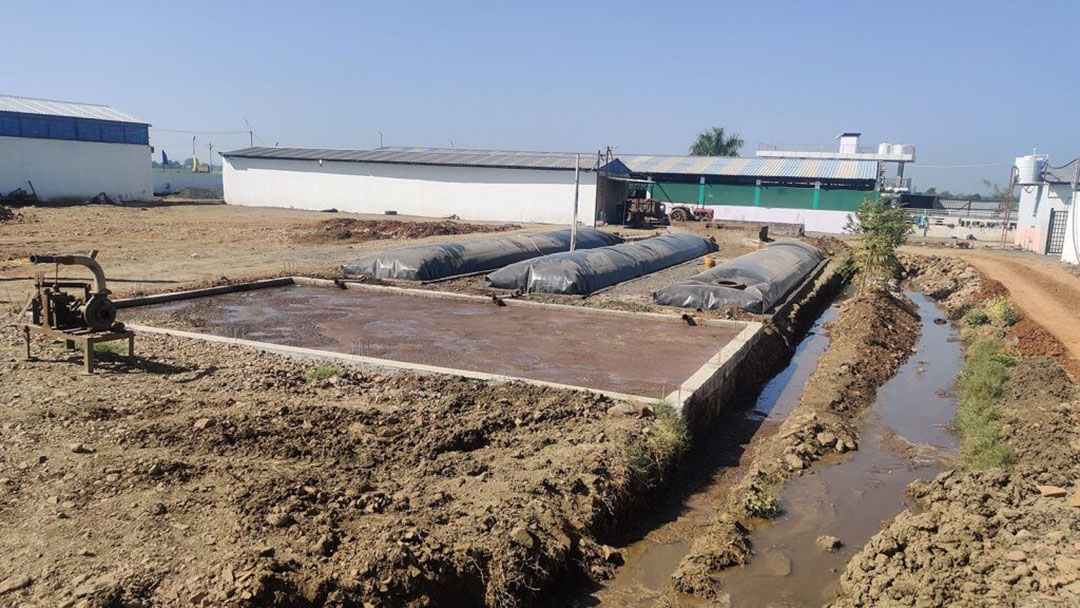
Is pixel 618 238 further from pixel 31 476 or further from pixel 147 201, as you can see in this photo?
pixel 147 201

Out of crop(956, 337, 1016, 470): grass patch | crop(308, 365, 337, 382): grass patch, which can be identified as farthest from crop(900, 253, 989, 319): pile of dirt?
crop(308, 365, 337, 382): grass patch

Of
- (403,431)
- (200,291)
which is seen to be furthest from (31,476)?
(200,291)

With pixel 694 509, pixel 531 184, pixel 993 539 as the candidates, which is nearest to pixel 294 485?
pixel 694 509

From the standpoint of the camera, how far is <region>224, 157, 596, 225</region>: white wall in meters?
37.9

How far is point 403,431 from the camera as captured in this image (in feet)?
23.9

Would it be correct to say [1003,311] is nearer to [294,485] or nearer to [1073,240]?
[1073,240]

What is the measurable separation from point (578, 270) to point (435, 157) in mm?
27416

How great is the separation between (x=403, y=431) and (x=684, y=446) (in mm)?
2876

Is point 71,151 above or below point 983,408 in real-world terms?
above

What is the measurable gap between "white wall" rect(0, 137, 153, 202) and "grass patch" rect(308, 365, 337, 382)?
35.2m

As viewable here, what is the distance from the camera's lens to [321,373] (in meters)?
9.05

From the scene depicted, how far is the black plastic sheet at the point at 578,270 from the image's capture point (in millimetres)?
16609

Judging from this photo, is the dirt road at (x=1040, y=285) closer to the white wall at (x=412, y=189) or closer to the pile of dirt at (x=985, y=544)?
the pile of dirt at (x=985, y=544)

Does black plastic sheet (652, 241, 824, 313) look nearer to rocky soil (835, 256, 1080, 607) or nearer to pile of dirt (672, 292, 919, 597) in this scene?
pile of dirt (672, 292, 919, 597)
